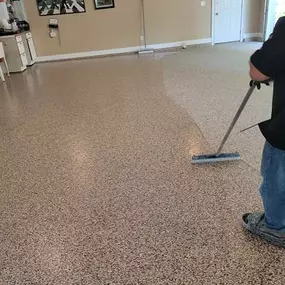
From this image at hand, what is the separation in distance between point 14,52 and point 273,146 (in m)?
6.75

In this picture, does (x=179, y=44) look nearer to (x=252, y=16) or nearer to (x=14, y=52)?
(x=252, y=16)

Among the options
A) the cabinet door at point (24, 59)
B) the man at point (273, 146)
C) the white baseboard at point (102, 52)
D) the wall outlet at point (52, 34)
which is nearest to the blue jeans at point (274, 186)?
the man at point (273, 146)

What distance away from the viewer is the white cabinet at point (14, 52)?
6.71 metres

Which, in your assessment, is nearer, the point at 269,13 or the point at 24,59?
the point at 24,59

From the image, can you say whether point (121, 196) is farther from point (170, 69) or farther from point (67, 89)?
point (170, 69)

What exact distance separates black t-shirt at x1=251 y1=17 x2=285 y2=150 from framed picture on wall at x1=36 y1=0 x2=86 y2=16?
7516 mm

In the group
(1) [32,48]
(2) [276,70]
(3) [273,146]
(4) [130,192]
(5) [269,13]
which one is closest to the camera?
(2) [276,70]

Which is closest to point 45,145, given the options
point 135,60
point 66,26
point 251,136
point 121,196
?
point 121,196

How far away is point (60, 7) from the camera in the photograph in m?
7.75

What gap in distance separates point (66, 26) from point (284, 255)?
25.7 ft

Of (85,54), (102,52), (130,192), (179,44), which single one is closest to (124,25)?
(102,52)

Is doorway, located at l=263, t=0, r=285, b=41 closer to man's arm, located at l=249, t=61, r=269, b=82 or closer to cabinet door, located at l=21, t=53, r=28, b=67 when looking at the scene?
cabinet door, located at l=21, t=53, r=28, b=67

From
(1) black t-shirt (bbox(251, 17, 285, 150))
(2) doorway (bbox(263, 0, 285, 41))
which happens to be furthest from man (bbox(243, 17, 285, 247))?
(2) doorway (bbox(263, 0, 285, 41))

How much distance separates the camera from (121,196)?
2.16 metres
